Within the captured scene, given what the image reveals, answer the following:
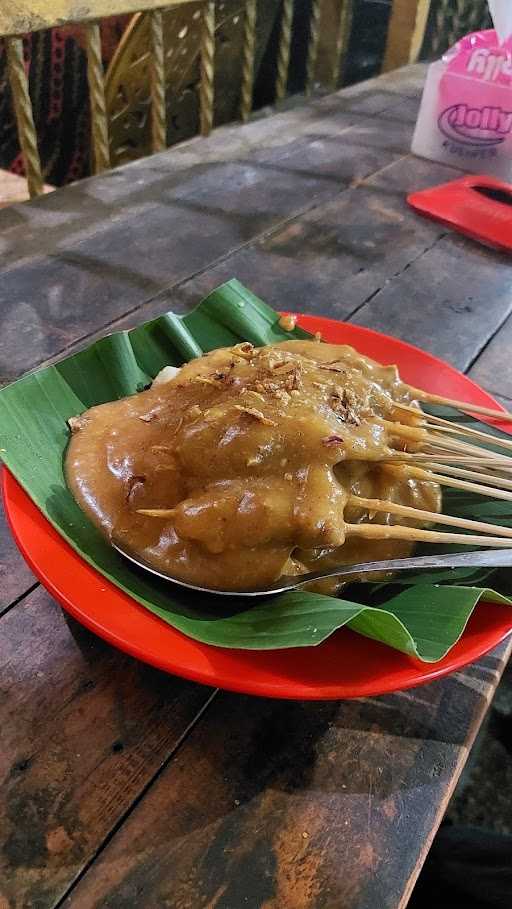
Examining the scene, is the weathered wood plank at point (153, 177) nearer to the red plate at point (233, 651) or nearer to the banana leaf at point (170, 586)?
the banana leaf at point (170, 586)

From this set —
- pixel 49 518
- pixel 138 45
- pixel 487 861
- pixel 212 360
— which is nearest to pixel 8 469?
pixel 49 518

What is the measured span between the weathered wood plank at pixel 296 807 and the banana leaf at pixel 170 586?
15 centimetres

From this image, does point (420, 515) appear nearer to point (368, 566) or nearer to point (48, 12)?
point (368, 566)

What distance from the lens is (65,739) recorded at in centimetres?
88

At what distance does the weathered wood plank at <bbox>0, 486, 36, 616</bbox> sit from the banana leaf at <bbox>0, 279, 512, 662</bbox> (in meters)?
0.17

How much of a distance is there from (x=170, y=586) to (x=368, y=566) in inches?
10.7

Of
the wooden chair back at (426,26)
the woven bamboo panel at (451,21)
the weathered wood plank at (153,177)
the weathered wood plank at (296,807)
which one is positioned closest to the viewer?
the weathered wood plank at (296,807)

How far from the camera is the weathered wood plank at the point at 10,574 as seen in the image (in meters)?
1.06

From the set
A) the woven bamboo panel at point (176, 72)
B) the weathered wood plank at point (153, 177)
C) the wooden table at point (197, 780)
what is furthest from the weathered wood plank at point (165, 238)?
the woven bamboo panel at point (176, 72)

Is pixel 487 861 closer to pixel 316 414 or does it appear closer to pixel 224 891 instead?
pixel 224 891

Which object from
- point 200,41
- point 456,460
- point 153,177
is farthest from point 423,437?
point 200,41

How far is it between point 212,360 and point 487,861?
113 cm

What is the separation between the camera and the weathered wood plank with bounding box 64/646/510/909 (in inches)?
30.2

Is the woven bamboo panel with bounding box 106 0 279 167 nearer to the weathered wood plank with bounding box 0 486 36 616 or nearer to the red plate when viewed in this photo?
the weathered wood plank with bounding box 0 486 36 616
